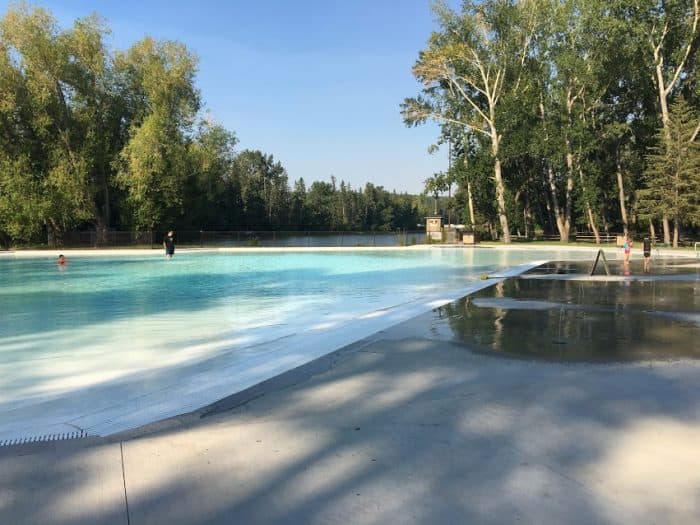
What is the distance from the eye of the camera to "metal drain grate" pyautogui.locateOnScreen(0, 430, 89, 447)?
379 centimetres

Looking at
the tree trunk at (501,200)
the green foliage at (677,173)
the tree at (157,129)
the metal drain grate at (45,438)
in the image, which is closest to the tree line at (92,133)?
the tree at (157,129)

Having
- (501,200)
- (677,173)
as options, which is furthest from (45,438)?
(501,200)

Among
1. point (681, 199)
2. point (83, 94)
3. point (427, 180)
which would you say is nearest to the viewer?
point (681, 199)

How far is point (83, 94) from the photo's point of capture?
1622 inches

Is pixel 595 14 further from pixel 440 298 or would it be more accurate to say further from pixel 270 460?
pixel 270 460

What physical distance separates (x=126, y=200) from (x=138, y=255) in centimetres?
992

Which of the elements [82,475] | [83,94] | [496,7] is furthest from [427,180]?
[82,475]

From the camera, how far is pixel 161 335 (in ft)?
27.8

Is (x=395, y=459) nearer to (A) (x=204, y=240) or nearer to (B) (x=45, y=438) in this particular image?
(B) (x=45, y=438)

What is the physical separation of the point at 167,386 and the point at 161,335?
11.0 feet

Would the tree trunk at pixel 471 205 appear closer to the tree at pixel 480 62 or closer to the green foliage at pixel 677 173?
the tree at pixel 480 62

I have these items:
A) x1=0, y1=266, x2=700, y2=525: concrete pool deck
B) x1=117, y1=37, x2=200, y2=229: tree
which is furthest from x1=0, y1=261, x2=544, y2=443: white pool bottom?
x1=117, y1=37, x2=200, y2=229: tree

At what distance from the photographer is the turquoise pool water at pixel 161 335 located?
480cm

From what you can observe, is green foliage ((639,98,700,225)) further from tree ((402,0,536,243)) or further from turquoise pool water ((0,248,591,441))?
turquoise pool water ((0,248,591,441))
